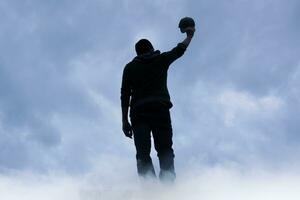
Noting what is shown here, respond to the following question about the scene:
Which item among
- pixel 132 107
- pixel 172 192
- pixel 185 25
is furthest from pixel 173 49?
pixel 172 192

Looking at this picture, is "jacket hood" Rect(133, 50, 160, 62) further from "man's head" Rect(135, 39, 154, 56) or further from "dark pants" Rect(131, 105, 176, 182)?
"dark pants" Rect(131, 105, 176, 182)

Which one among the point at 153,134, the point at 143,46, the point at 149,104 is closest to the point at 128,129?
the point at 153,134

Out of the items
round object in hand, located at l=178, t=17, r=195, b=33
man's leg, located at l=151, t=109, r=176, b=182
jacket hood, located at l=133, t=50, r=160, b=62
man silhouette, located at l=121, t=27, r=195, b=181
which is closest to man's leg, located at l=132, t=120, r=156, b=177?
man silhouette, located at l=121, t=27, r=195, b=181

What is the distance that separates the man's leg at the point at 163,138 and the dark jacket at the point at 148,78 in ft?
0.71

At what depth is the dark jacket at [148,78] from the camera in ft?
29.2

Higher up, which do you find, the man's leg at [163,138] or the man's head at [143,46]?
the man's head at [143,46]

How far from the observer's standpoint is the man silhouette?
28.5 ft

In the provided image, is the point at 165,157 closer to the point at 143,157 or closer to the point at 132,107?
the point at 143,157

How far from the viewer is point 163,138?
8.79m

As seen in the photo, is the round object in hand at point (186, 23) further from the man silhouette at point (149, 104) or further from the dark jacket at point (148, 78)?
the dark jacket at point (148, 78)

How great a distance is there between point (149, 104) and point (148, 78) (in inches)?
17.3

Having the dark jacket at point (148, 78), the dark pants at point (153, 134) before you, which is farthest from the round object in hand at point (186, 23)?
the dark pants at point (153, 134)

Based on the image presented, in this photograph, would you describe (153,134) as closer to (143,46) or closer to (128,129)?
(128,129)

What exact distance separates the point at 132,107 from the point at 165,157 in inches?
37.7
